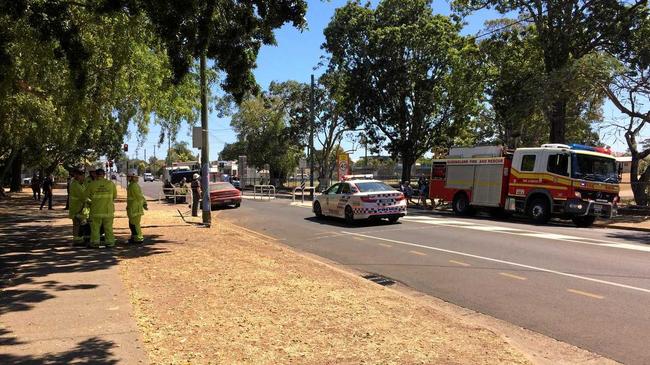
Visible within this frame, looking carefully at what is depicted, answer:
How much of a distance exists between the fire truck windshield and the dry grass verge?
41.8 feet

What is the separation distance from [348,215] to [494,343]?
1253 centimetres

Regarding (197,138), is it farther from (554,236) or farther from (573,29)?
(573,29)

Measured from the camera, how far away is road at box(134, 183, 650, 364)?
638 cm

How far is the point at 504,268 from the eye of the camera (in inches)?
384

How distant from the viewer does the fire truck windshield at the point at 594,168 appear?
18656 millimetres

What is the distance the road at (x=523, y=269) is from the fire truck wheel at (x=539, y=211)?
3.86m

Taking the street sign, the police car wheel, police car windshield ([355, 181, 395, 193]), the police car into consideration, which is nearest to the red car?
the police car

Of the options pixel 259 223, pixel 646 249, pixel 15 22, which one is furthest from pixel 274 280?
pixel 259 223

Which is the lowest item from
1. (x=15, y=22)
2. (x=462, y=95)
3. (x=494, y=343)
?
(x=494, y=343)

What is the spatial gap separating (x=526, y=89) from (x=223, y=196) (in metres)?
14.8

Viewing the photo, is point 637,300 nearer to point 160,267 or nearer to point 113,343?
point 113,343

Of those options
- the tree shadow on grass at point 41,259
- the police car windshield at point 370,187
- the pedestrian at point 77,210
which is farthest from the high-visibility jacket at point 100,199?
the police car windshield at point 370,187

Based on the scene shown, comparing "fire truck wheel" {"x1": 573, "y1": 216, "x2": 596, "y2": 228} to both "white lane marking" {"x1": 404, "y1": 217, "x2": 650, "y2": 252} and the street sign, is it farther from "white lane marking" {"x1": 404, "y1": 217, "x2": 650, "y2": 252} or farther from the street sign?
the street sign

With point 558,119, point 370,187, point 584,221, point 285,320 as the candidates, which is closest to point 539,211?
point 584,221
